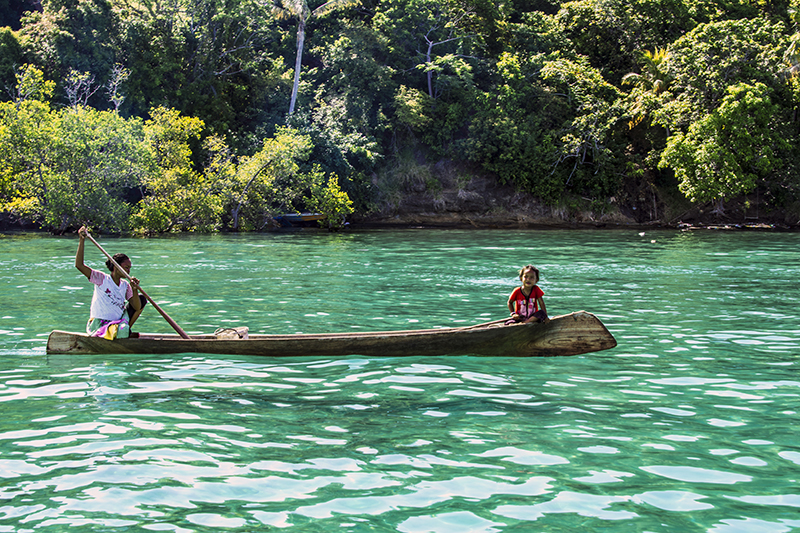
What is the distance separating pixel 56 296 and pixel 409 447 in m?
11.4

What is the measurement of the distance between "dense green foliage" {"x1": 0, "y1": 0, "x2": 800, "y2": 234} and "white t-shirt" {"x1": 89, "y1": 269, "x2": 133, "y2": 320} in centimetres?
2563

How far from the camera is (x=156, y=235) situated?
3506 cm

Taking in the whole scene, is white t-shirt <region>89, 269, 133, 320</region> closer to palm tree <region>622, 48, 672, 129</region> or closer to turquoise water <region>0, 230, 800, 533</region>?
turquoise water <region>0, 230, 800, 533</region>

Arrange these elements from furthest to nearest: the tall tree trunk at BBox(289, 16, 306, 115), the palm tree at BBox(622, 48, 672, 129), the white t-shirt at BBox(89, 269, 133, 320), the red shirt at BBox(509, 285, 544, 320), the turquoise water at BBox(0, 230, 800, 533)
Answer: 1. the tall tree trunk at BBox(289, 16, 306, 115)
2. the palm tree at BBox(622, 48, 672, 129)
3. the white t-shirt at BBox(89, 269, 133, 320)
4. the red shirt at BBox(509, 285, 544, 320)
5. the turquoise water at BBox(0, 230, 800, 533)

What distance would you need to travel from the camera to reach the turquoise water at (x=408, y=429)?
15.9 ft

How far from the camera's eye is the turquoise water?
4.85 meters

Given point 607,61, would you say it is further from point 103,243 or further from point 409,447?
point 409,447

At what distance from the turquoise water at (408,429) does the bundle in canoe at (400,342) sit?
0.56 feet

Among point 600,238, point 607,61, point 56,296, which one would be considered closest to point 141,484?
point 56,296

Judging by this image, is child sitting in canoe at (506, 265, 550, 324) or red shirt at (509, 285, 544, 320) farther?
red shirt at (509, 285, 544, 320)

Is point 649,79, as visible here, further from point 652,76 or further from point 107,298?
point 107,298

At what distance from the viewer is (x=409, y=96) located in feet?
140

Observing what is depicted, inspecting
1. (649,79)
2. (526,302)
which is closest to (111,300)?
(526,302)

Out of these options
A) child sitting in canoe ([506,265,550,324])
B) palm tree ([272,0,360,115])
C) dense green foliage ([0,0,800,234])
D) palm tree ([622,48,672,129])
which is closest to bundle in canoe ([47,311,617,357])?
child sitting in canoe ([506,265,550,324])
